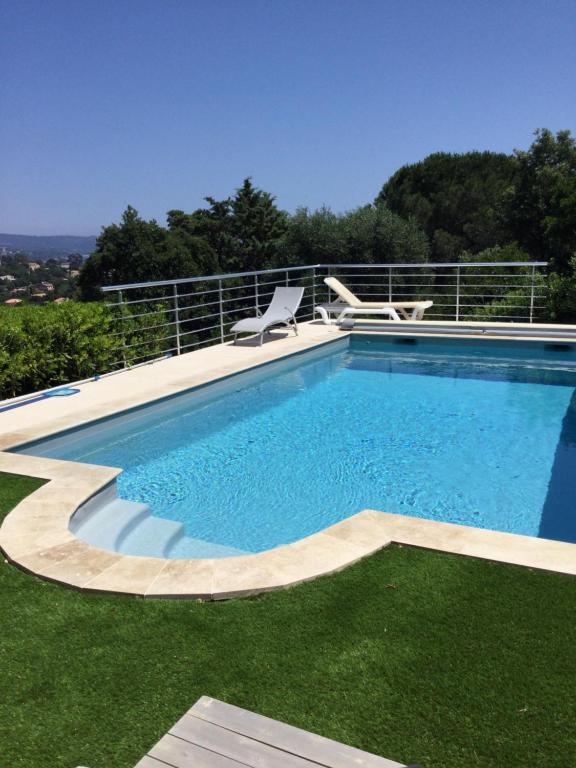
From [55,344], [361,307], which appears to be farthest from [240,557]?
[361,307]

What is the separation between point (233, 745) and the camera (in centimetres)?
194

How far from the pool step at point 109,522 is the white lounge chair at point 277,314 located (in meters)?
6.00

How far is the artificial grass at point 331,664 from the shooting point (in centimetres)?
211

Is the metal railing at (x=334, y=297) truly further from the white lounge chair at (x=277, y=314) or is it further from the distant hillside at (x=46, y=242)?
the distant hillside at (x=46, y=242)

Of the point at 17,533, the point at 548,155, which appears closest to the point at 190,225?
the point at 548,155

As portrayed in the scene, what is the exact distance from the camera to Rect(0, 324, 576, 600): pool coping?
Result: 310 centimetres

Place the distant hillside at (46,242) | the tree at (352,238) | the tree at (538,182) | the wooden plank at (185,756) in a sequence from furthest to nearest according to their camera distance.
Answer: the distant hillside at (46,242) → the tree at (538,182) → the tree at (352,238) → the wooden plank at (185,756)

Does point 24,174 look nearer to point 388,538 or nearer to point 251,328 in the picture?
point 251,328

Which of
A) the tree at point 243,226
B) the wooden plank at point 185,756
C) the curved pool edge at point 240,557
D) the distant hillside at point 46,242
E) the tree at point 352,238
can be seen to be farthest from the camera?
the distant hillside at point 46,242

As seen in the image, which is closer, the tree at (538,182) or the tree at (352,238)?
the tree at (352,238)

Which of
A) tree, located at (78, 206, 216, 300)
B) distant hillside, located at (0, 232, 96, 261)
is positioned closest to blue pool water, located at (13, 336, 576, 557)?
tree, located at (78, 206, 216, 300)

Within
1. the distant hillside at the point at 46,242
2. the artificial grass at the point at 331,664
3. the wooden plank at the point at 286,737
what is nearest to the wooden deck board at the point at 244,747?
the wooden plank at the point at 286,737

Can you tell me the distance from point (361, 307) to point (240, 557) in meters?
9.38

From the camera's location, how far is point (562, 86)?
65.2ft
